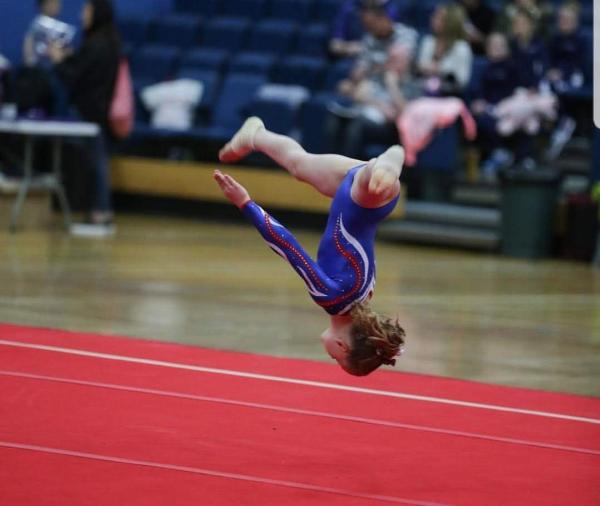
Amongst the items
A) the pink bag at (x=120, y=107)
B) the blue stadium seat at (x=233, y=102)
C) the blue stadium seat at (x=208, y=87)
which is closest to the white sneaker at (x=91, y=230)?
the pink bag at (x=120, y=107)

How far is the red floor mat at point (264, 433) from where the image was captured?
3.91 m

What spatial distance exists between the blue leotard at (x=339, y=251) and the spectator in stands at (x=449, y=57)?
6.29 m

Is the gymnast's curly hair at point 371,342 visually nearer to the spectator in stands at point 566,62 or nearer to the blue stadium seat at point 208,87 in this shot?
the spectator in stands at point 566,62

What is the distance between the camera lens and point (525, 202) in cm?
1061

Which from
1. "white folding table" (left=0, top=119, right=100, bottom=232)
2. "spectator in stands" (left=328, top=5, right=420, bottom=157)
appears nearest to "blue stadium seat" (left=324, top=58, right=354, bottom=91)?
"spectator in stands" (left=328, top=5, right=420, bottom=157)

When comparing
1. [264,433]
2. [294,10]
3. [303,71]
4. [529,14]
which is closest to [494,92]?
[529,14]

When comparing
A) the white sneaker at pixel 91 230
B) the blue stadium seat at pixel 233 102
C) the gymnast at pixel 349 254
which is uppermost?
the gymnast at pixel 349 254

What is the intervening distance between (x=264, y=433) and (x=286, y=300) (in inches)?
142

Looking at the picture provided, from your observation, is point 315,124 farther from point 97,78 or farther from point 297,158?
point 297,158

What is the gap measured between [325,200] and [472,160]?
1.31 meters

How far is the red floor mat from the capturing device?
391 cm

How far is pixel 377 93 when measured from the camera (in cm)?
1156

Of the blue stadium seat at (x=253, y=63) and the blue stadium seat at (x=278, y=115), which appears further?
the blue stadium seat at (x=253, y=63)

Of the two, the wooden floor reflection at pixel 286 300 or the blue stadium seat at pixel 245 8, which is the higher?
the blue stadium seat at pixel 245 8
